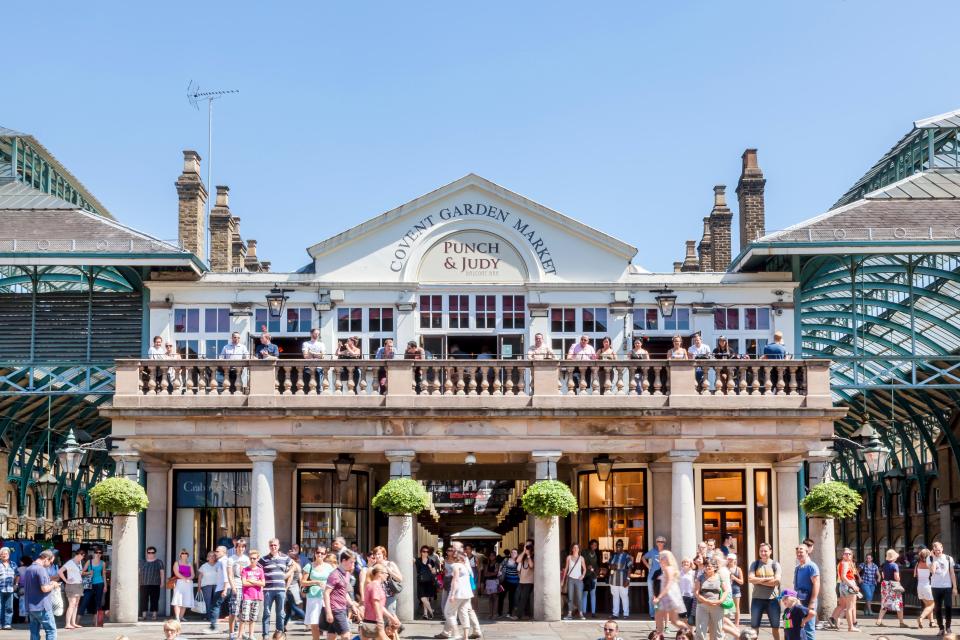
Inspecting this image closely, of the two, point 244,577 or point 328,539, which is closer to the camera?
point 244,577

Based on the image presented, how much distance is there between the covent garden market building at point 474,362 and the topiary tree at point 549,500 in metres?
0.58

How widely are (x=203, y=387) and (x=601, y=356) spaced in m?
7.52

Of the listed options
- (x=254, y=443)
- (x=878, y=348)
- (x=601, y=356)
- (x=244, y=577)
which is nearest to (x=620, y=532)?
(x=601, y=356)

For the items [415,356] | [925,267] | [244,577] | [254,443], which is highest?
[925,267]

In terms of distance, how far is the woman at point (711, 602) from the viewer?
19797mm

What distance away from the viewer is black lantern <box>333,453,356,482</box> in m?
27.9

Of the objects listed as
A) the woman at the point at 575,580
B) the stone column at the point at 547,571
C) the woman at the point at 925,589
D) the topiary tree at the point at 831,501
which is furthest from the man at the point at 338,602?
the woman at the point at 925,589

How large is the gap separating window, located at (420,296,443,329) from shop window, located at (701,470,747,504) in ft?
21.1

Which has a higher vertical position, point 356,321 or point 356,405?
point 356,321

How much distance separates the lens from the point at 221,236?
39219 millimetres

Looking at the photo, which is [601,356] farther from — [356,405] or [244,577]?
[244,577]

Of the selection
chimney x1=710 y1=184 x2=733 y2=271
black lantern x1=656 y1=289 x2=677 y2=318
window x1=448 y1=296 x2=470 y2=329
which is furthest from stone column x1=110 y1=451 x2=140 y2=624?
chimney x1=710 y1=184 x2=733 y2=271

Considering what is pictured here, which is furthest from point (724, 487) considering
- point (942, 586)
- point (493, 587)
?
point (942, 586)

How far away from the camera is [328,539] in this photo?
1136 inches
